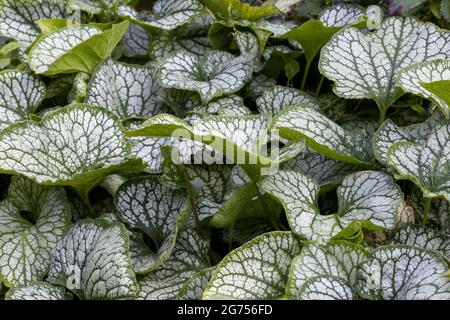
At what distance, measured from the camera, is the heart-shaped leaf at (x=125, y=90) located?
6.06 feet

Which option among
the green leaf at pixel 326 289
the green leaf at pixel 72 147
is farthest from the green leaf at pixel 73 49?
the green leaf at pixel 326 289

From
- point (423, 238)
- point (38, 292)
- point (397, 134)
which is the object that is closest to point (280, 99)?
point (397, 134)

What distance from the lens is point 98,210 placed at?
5.76 ft

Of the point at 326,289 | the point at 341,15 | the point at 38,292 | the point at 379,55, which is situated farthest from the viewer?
the point at 341,15

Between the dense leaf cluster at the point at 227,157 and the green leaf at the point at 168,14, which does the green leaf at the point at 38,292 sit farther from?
the green leaf at the point at 168,14

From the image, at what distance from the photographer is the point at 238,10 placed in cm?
203

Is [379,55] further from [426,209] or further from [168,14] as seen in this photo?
[168,14]

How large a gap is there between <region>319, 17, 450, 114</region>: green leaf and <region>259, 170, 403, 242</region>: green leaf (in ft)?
0.92

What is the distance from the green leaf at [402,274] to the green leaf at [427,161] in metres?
0.16

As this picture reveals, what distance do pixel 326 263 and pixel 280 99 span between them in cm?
61

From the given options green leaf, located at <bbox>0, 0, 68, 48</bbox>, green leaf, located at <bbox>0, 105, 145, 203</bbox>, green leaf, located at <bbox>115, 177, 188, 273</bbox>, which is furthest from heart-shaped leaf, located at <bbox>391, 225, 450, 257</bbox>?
green leaf, located at <bbox>0, 0, 68, 48</bbox>
